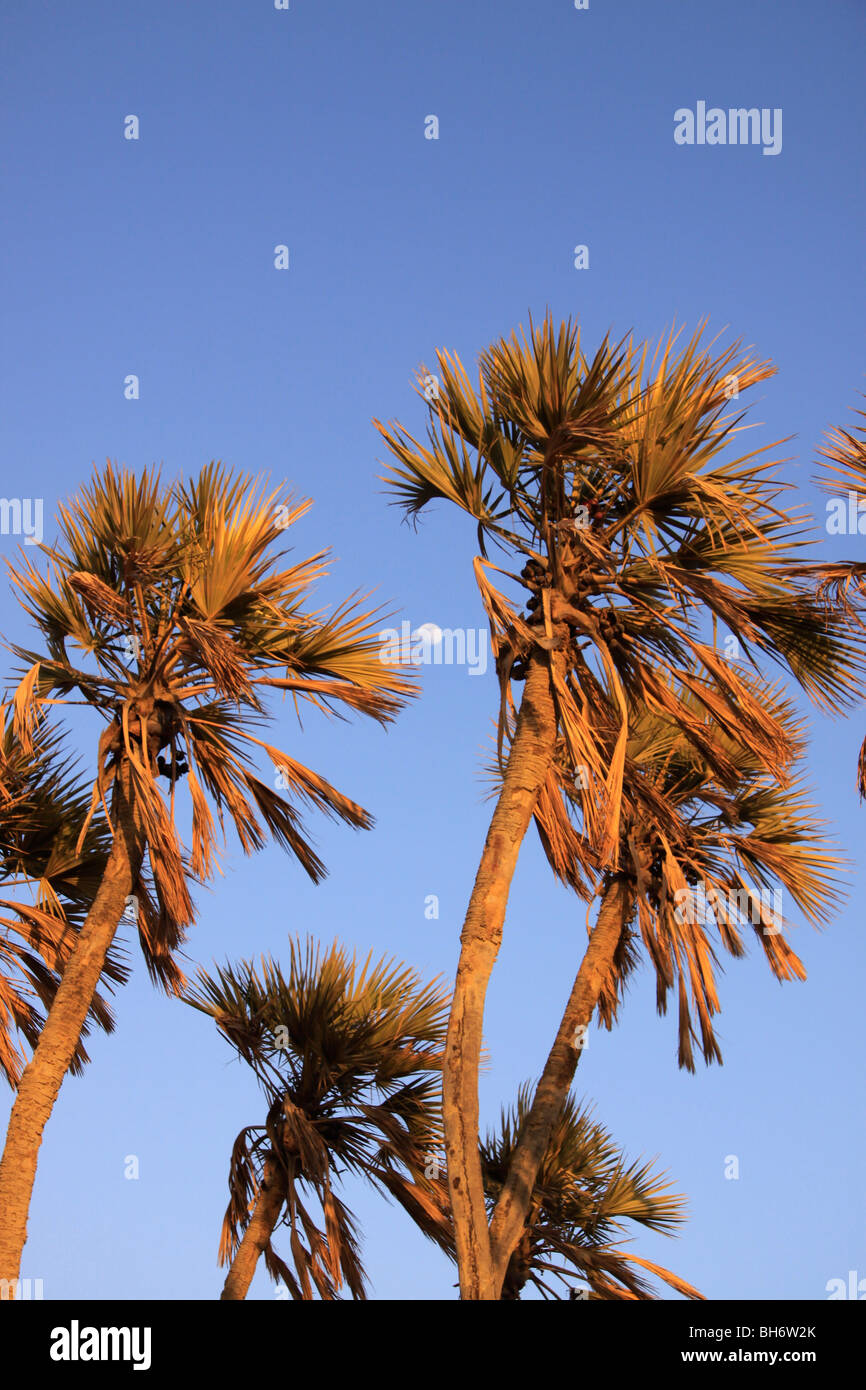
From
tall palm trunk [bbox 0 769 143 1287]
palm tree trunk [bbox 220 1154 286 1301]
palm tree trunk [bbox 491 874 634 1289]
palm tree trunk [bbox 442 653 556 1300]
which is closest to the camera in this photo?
palm tree trunk [bbox 442 653 556 1300]

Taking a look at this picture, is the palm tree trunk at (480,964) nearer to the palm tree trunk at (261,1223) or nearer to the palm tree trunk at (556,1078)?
the palm tree trunk at (556,1078)

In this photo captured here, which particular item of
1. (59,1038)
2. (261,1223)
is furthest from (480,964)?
(261,1223)

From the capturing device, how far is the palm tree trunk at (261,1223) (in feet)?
33.3

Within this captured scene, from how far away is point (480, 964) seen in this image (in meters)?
7.75

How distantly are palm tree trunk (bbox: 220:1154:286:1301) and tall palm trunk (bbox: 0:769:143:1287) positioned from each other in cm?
223

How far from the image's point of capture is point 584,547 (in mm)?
8758

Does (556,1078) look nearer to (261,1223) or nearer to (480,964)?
(480,964)

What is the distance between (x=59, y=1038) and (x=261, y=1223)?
262cm

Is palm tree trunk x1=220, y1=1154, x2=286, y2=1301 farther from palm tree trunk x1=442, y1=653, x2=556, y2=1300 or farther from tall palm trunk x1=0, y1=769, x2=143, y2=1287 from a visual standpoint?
palm tree trunk x1=442, y1=653, x2=556, y2=1300

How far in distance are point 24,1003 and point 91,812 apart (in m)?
1.80

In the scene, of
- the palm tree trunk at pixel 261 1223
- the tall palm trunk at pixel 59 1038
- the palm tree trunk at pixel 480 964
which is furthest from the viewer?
the palm tree trunk at pixel 261 1223

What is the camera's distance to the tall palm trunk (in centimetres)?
838

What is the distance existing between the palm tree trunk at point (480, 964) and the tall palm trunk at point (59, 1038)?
2838mm
